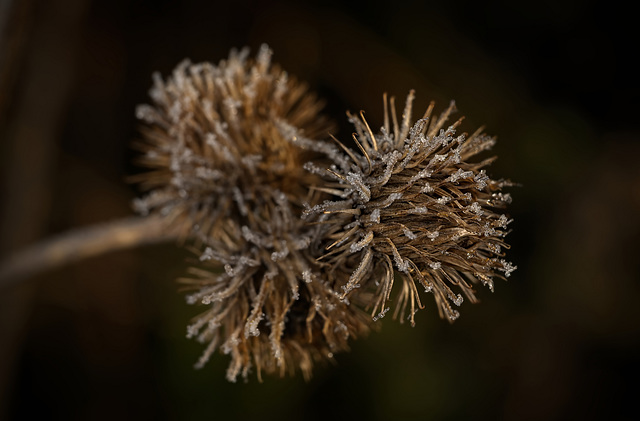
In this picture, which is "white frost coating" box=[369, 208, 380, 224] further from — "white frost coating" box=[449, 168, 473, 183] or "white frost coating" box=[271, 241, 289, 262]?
"white frost coating" box=[271, 241, 289, 262]

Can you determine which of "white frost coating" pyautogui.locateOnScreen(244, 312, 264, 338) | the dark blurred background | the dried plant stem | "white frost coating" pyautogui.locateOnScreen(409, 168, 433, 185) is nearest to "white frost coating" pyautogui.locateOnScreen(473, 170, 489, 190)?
"white frost coating" pyautogui.locateOnScreen(409, 168, 433, 185)

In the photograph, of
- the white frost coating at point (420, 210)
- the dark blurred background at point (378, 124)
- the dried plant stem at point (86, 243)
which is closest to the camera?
the white frost coating at point (420, 210)

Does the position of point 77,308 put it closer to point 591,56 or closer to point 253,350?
point 253,350

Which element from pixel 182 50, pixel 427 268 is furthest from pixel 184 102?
pixel 182 50

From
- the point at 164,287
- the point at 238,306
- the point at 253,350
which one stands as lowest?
the point at 253,350

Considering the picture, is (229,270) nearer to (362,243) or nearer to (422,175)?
(362,243)

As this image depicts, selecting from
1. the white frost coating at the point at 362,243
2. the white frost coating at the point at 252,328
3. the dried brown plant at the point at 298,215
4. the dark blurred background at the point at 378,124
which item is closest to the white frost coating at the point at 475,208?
the dried brown plant at the point at 298,215

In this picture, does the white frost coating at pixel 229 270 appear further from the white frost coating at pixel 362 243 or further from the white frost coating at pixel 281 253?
the white frost coating at pixel 362 243
